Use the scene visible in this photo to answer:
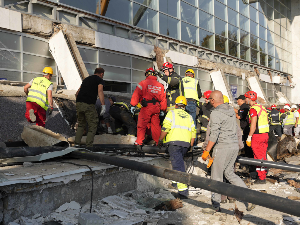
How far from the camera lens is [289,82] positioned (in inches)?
1209

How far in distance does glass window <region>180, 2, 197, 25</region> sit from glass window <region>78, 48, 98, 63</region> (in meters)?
7.53

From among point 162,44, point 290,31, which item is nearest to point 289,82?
point 290,31

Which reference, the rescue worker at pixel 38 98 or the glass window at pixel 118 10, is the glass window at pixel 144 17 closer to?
the glass window at pixel 118 10

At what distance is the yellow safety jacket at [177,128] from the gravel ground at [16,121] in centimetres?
342

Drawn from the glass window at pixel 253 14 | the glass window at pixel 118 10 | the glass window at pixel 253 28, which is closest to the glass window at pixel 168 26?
the glass window at pixel 118 10

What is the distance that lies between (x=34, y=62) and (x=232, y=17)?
16.9 meters

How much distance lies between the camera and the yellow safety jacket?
498cm

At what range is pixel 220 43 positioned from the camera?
20.4 metres

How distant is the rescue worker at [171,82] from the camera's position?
6949mm

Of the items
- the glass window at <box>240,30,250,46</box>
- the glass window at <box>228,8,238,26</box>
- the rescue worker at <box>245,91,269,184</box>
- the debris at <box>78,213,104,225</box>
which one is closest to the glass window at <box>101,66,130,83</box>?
the rescue worker at <box>245,91,269,184</box>

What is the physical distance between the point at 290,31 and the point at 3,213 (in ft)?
116

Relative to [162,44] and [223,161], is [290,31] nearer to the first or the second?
[162,44]

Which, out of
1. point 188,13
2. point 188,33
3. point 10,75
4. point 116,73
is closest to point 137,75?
point 116,73

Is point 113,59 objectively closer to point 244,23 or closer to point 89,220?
point 89,220
